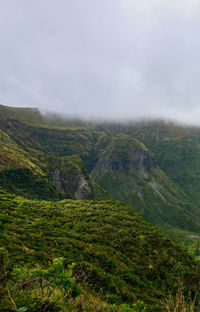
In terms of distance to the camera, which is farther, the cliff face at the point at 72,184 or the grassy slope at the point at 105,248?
the cliff face at the point at 72,184

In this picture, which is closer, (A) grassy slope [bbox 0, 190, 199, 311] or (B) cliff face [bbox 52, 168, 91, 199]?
(A) grassy slope [bbox 0, 190, 199, 311]

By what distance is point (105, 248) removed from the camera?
3128 centimetres

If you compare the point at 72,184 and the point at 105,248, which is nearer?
the point at 105,248

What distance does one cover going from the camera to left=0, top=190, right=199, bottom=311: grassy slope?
20.3m

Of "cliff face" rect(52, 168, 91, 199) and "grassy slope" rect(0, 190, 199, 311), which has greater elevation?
"grassy slope" rect(0, 190, 199, 311)

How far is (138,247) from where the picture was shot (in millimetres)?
35469

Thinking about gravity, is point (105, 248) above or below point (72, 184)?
above

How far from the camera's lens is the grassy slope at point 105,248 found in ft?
66.7

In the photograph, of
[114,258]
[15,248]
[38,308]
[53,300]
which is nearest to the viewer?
[38,308]

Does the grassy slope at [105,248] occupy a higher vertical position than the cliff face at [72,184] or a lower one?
higher

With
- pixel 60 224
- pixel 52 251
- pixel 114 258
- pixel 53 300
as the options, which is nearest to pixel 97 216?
pixel 60 224

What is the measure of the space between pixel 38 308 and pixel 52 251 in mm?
21178

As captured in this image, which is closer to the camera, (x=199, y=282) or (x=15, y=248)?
(x=15, y=248)

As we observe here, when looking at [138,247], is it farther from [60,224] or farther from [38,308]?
[38,308]
